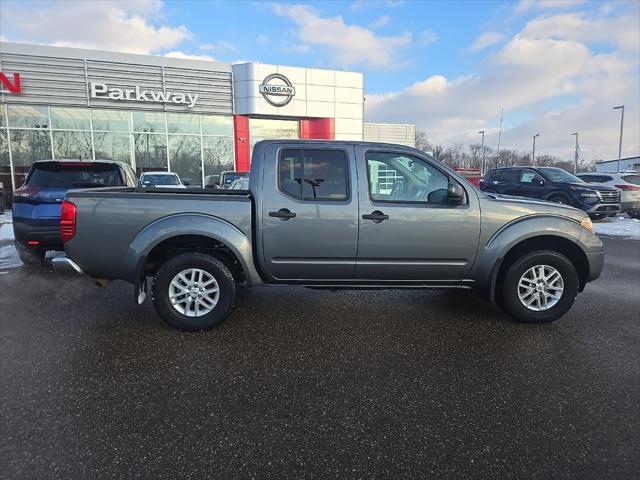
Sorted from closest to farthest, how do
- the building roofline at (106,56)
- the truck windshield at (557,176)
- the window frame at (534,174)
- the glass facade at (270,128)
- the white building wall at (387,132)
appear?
the truck windshield at (557,176)
the window frame at (534,174)
the building roofline at (106,56)
the glass facade at (270,128)
the white building wall at (387,132)

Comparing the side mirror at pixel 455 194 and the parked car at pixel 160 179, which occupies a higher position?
the parked car at pixel 160 179

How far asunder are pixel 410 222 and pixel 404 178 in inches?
19.6

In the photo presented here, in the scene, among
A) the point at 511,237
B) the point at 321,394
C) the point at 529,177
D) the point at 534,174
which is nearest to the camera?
the point at 321,394

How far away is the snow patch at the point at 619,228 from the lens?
11.4 meters

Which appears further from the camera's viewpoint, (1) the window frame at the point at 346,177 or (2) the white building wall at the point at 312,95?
(2) the white building wall at the point at 312,95

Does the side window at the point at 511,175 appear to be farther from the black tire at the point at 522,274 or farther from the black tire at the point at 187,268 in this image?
the black tire at the point at 187,268

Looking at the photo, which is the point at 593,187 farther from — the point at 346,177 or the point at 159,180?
the point at 159,180

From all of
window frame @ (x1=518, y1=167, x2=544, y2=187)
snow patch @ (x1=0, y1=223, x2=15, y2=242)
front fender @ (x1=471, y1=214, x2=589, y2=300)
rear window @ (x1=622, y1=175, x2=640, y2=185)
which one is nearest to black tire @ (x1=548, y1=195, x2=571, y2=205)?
window frame @ (x1=518, y1=167, x2=544, y2=187)

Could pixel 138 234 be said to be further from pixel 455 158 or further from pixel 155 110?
pixel 455 158

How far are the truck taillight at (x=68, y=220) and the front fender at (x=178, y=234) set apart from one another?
0.55 meters

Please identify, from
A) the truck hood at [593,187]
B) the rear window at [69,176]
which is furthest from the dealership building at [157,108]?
the rear window at [69,176]

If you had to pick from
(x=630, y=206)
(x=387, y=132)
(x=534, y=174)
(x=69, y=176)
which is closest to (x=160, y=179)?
(x=69, y=176)

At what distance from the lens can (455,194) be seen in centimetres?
406

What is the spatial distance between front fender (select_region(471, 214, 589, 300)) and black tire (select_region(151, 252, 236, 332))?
254 cm
